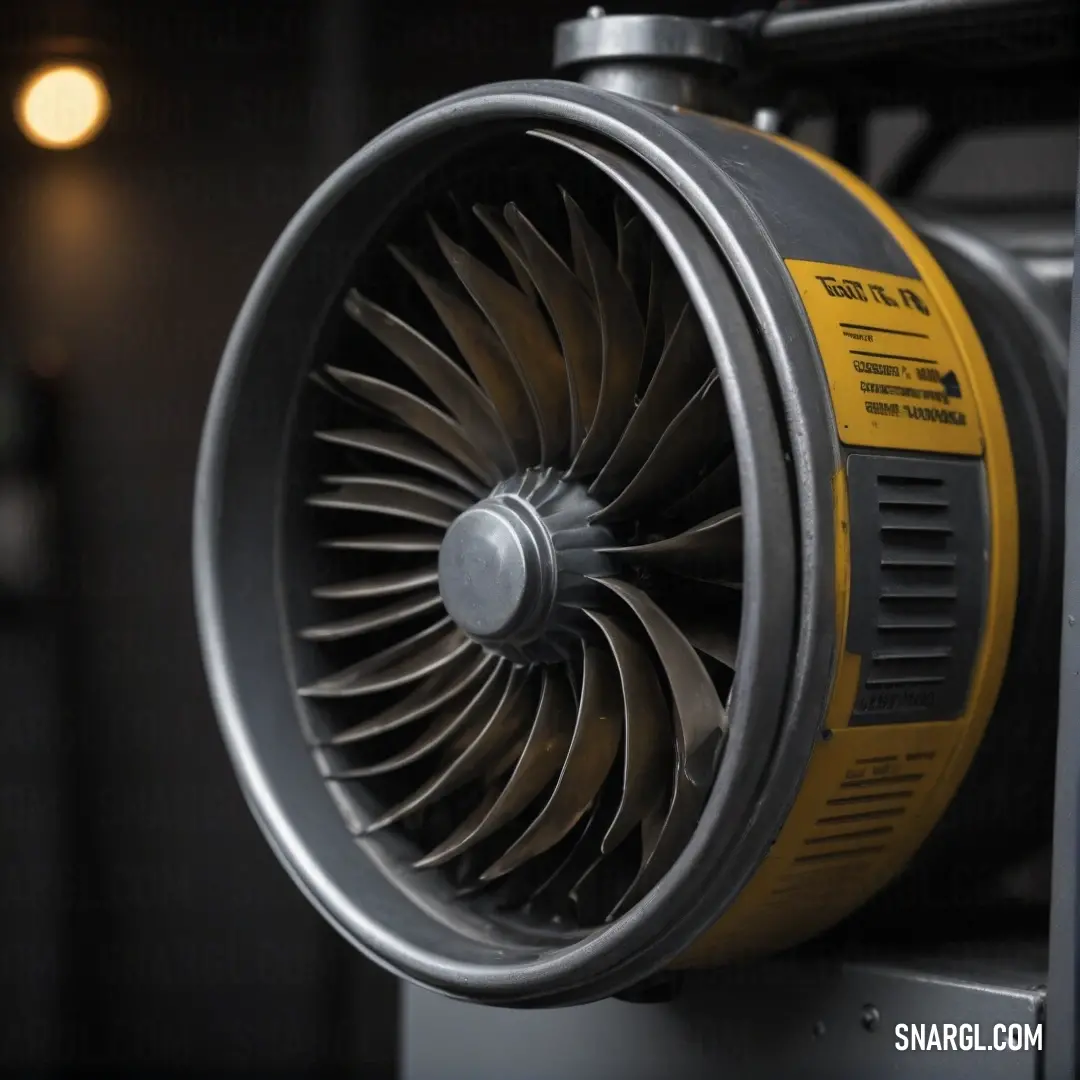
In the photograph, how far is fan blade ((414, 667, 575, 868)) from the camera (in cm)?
126

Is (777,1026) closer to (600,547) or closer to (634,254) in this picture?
(600,547)

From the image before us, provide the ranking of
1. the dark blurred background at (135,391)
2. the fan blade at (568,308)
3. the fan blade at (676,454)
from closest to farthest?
1. the fan blade at (676,454)
2. the fan blade at (568,308)
3. the dark blurred background at (135,391)

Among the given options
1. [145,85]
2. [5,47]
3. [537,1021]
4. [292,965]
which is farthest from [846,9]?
[292,965]

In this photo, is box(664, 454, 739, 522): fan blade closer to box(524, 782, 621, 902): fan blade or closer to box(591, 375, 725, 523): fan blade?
box(591, 375, 725, 523): fan blade

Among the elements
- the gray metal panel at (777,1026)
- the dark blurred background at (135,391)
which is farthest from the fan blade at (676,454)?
the dark blurred background at (135,391)

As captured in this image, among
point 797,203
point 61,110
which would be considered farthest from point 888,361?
point 61,110

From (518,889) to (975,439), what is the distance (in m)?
0.53

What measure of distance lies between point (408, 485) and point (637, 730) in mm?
335

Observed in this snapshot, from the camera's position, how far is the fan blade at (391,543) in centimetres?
141

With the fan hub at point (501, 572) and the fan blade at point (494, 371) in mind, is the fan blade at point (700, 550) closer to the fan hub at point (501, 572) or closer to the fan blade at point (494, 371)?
the fan hub at point (501, 572)

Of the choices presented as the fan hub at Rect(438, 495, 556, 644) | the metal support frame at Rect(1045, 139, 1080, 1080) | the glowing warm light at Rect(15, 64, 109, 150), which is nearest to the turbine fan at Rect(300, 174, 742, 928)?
the fan hub at Rect(438, 495, 556, 644)

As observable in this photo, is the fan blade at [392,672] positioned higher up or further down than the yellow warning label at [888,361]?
further down

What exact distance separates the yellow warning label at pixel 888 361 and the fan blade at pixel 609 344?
154 millimetres

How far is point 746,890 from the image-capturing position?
1143 mm
